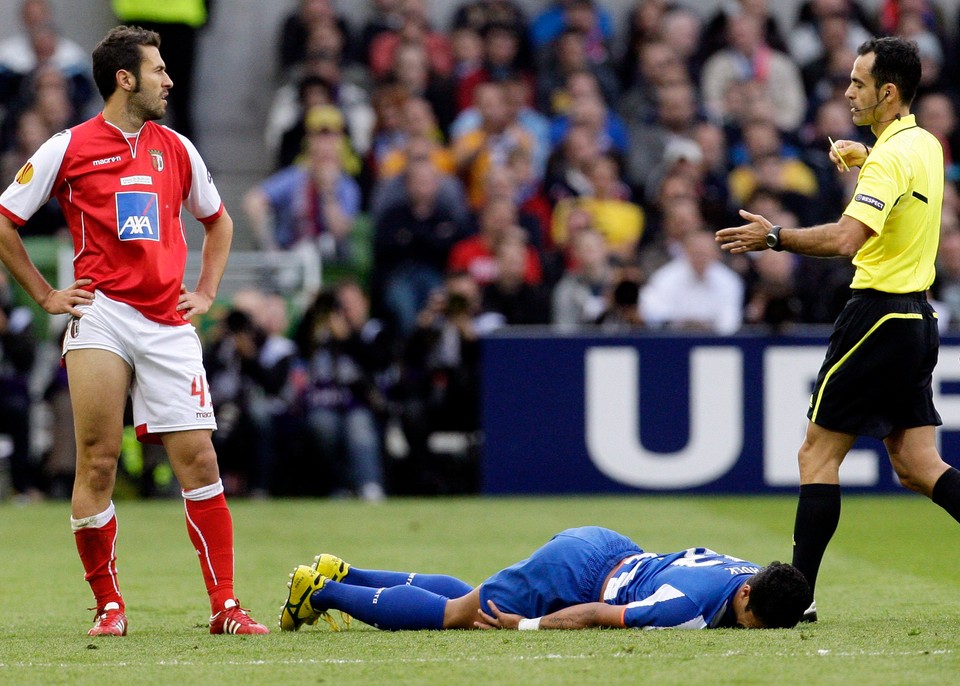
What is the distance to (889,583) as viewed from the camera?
7660 mm

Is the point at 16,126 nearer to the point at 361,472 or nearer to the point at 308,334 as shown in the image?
the point at 308,334

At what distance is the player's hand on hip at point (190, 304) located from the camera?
20.7ft

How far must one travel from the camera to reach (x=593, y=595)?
235 inches

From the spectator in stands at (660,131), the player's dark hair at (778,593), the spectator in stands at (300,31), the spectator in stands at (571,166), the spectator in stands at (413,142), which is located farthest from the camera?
the spectator in stands at (300,31)

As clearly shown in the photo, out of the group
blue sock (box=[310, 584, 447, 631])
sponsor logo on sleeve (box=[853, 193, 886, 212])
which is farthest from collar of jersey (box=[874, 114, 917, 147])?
blue sock (box=[310, 584, 447, 631])

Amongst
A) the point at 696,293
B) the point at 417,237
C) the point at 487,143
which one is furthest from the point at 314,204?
the point at 696,293

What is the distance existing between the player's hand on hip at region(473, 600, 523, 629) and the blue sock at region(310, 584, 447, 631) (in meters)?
0.17

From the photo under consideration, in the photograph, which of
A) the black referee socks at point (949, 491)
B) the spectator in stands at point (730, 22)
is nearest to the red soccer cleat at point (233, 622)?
the black referee socks at point (949, 491)

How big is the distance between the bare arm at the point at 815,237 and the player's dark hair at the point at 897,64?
66cm

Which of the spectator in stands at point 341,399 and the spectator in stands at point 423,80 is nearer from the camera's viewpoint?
the spectator in stands at point 341,399

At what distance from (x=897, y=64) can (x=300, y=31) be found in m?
10.8

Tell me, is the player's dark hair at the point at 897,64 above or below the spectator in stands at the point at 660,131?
below

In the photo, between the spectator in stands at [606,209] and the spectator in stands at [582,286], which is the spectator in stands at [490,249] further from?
the spectator in stands at [606,209]

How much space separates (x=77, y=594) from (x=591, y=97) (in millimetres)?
9124
